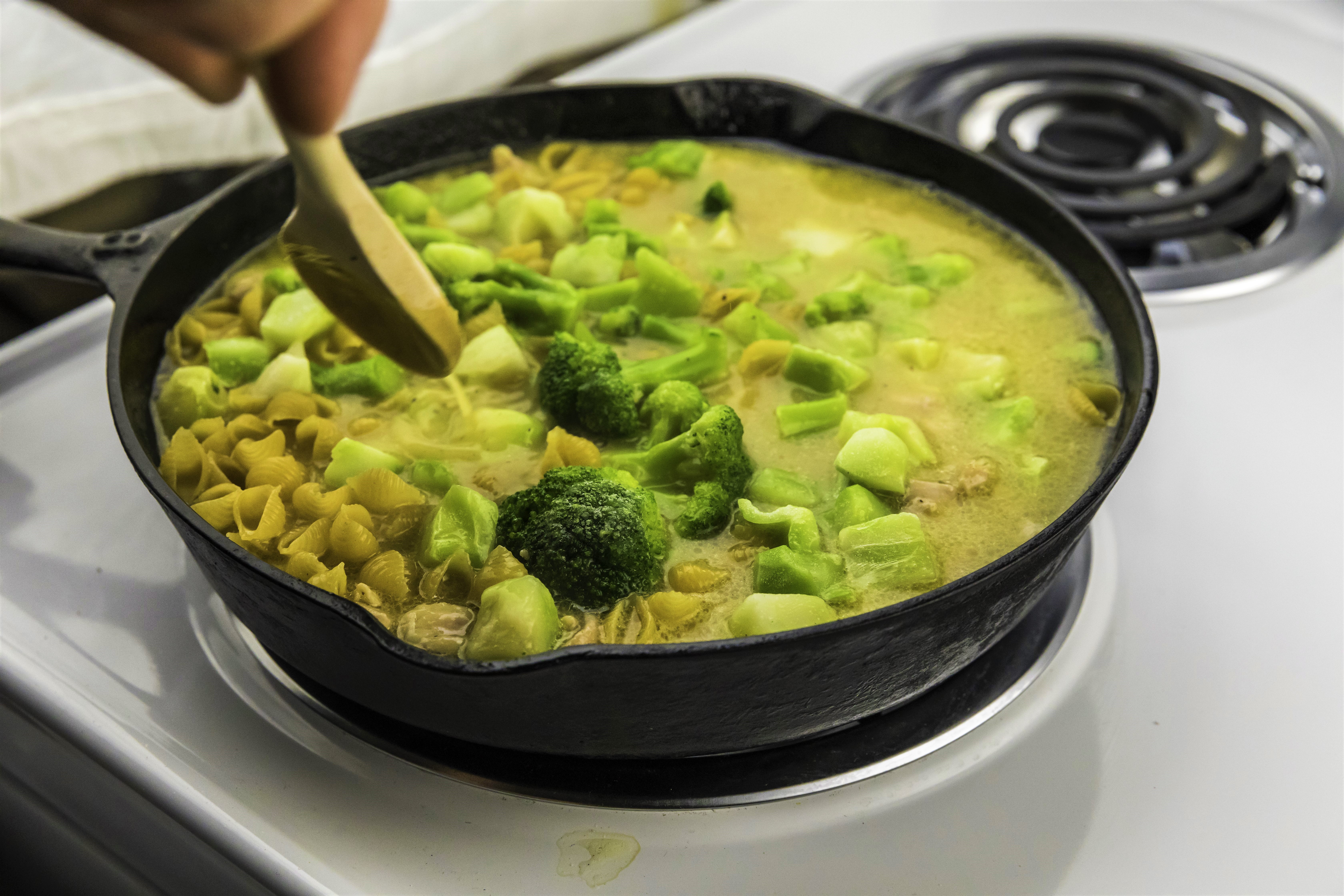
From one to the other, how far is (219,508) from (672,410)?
478 millimetres

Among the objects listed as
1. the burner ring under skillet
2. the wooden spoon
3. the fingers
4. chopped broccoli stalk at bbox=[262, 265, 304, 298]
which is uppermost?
the fingers

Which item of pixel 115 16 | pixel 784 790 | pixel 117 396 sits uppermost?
pixel 115 16

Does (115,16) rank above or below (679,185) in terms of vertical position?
above

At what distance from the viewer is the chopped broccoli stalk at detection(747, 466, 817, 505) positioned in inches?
44.6

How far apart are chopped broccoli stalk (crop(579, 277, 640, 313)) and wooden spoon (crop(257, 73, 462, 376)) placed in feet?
1.25

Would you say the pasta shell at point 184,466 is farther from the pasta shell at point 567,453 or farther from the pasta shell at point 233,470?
the pasta shell at point 567,453

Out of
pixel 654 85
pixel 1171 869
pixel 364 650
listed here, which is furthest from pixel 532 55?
pixel 1171 869

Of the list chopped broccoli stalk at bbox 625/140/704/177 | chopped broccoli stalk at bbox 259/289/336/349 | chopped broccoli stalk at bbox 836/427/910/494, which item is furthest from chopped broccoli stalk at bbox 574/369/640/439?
chopped broccoli stalk at bbox 625/140/704/177

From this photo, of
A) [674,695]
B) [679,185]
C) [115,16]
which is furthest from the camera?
[679,185]

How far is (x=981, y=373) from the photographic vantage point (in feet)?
4.31

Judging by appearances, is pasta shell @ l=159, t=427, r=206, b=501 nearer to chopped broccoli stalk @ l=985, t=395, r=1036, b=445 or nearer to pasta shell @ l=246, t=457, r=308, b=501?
pasta shell @ l=246, t=457, r=308, b=501

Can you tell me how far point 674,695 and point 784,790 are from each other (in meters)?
0.22

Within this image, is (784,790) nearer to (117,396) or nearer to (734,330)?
(734,330)

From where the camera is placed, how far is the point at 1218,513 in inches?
51.4
